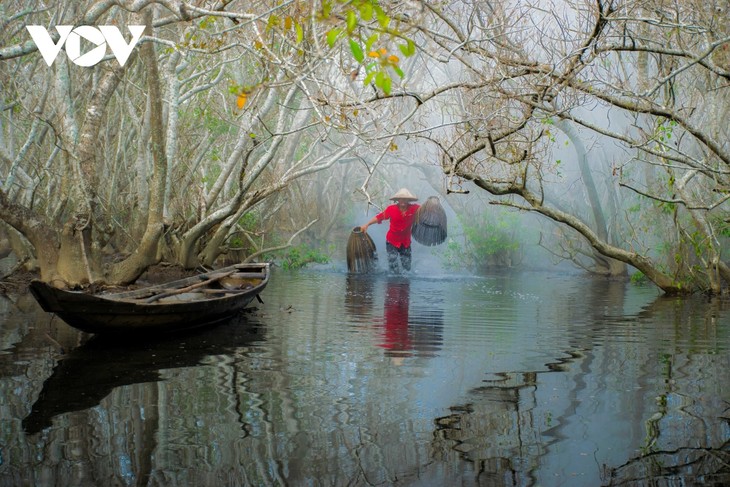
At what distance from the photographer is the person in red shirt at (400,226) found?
62.1 feet

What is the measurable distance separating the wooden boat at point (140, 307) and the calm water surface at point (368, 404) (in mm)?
226

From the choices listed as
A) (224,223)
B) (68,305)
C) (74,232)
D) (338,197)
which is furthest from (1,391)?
(338,197)

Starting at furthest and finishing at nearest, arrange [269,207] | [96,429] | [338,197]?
[338,197]
[269,207]
[96,429]

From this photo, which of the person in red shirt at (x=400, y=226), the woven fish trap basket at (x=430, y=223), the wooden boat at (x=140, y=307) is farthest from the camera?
the woven fish trap basket at (x=430, y=223)

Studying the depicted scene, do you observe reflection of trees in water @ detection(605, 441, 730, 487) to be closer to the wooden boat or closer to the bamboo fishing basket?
the wooden boat

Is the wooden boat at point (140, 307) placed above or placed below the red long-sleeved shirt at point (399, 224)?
below

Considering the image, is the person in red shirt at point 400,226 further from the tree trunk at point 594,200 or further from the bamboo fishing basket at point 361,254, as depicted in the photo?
the tree trunk at point 594,200

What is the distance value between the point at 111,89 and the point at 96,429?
285 inches

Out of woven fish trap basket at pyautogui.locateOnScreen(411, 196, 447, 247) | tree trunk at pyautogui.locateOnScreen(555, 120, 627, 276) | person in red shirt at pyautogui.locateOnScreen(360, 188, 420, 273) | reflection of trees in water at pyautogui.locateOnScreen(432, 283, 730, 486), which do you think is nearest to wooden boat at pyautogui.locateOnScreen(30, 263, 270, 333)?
reflection of trees in water at pyautogui.locateOnScreen(432, 283, 730, 486)

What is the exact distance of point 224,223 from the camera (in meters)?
15.5

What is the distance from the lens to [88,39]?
39.7ft

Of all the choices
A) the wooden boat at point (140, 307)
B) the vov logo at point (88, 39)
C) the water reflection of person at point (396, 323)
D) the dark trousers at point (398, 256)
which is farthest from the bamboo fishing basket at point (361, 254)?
the wooden boat at point (140, 307)

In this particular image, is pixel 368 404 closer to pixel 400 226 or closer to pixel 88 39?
pixel 88 39

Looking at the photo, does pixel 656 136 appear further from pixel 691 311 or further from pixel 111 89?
pixel 111 89
